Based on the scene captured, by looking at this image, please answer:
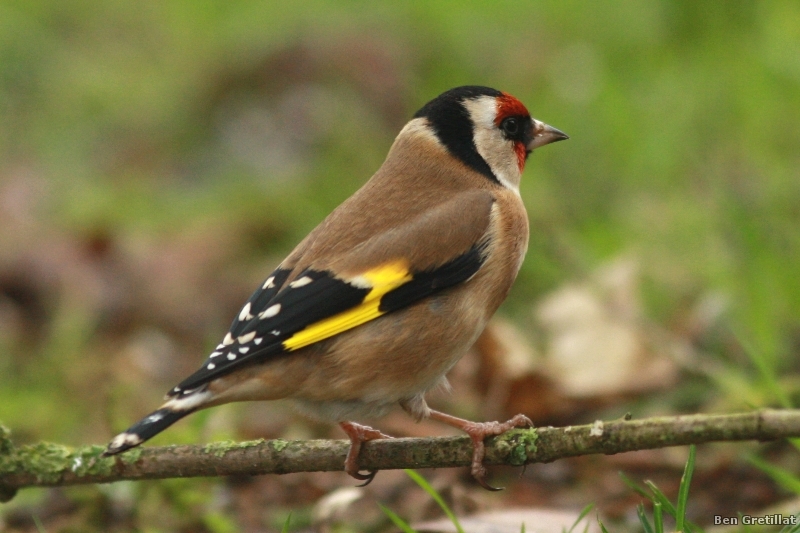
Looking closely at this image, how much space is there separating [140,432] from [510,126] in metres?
2.26

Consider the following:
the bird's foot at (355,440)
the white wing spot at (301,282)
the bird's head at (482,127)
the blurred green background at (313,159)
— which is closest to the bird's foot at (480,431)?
the bird's foot at (355,440)

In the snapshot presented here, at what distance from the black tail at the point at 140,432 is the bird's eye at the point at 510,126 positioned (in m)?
2.07

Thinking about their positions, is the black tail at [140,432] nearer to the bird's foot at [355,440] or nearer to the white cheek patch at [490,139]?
the bird's foot at [355,440]

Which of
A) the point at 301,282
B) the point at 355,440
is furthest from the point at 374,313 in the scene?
the point at 355,440

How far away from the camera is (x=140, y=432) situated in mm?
3346

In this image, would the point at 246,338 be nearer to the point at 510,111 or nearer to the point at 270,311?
the point at 270,311

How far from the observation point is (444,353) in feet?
13.0

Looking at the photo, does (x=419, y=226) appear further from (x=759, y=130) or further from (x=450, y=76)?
(x=450, y=76)

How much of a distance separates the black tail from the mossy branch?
0.12 metres

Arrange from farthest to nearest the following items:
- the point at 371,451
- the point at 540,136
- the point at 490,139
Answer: the point at 540,136
the point at 490,139
the point at 371,451

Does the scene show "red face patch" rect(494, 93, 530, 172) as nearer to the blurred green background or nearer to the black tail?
the blurred green background

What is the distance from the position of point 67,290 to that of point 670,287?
405 cm

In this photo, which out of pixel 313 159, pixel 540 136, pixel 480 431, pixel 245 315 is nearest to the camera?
pixel 480 431

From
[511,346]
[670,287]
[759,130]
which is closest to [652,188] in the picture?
[759,130]
